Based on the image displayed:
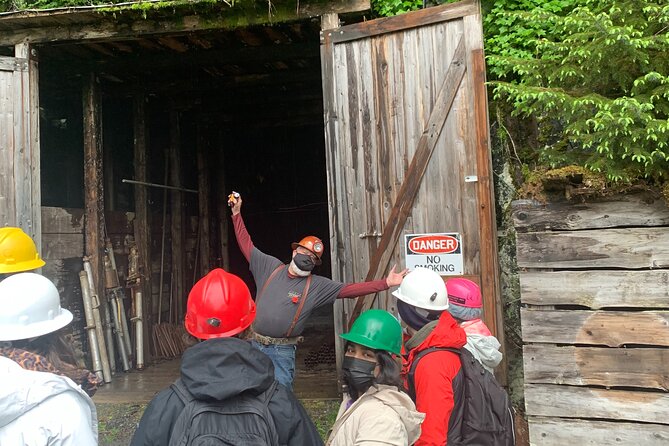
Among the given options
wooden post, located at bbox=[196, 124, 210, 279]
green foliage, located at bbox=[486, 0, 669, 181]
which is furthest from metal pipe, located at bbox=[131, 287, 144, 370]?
green foliage, located at bbox=[486, 0, 669, 181]

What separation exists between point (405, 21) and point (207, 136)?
22.9ft

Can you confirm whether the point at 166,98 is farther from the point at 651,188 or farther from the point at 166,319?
the point at 651,188

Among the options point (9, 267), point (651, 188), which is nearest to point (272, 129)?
point (9, 267)

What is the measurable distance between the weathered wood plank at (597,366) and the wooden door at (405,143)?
0.59m

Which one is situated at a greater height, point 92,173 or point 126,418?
point 92,173

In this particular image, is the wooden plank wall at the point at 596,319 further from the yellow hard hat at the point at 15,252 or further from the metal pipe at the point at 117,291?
the metal pipe at the point at 117,291

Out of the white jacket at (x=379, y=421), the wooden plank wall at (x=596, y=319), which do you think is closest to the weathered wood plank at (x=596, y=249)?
the wooden plank wall at (x=596, y=319)

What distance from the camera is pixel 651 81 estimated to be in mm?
3576

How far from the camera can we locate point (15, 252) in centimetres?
400

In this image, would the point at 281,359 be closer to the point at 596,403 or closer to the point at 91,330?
the point at 596,403

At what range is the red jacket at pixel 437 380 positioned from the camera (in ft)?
8.18

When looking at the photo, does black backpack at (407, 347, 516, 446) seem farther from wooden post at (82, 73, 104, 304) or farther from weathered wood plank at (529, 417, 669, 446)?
wooden post at (82, 73, 104, 304)

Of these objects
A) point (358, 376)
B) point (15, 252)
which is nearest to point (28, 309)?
point (358, 376)

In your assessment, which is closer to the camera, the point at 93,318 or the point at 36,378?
the point at 36,378
